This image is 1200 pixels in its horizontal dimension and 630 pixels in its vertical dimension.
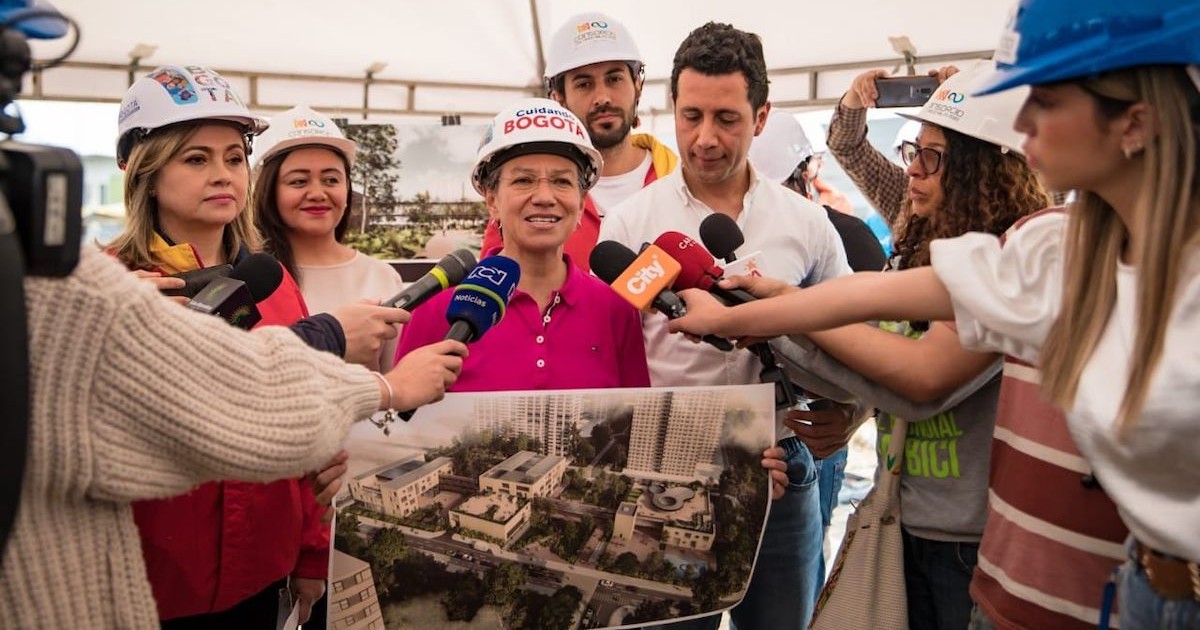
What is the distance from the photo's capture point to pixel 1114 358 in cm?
151

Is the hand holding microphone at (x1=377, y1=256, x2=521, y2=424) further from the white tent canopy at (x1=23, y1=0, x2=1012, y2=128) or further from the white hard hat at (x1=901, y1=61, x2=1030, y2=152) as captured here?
the white tent canopy at (x1=23, y1=0, x2=1012, y2=128)

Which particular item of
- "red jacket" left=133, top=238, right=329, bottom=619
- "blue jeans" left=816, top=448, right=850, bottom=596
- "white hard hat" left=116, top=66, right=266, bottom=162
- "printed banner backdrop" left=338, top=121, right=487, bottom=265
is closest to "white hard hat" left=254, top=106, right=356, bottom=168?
"white hard hat" left=116, top=66, right=266, bottom=162

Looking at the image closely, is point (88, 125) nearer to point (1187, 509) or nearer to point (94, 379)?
point (94, 379)

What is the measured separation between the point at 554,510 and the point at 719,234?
840 millimetres

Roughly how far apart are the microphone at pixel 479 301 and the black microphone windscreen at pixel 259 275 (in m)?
0.44

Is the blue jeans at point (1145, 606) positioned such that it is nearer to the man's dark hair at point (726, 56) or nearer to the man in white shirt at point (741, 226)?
the man in white shirt at point (741, 226)

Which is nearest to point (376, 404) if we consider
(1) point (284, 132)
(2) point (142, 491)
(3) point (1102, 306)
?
(2) point (142, 491)

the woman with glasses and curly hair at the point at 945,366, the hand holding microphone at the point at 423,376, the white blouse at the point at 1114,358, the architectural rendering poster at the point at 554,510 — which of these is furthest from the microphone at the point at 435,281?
the white blouse at the point at 1114,358

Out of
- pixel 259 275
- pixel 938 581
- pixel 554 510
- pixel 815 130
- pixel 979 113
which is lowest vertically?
pixel 938 581

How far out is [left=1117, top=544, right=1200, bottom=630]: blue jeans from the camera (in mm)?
1445

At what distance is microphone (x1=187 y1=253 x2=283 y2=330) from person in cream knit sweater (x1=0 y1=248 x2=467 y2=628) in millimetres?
441

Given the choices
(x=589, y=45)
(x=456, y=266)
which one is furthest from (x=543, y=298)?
(x=589, y=45)

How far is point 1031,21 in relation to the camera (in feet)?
5.10

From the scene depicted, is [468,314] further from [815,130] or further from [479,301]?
[815,130]
